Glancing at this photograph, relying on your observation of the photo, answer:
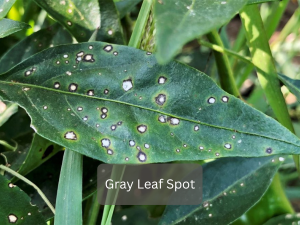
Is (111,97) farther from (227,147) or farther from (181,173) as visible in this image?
(181,173)

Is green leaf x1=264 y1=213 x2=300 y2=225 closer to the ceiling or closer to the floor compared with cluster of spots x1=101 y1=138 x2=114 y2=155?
closer to the floor

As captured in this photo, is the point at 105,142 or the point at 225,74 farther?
the point at 225,74

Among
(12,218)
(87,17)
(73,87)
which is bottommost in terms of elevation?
(12,218)

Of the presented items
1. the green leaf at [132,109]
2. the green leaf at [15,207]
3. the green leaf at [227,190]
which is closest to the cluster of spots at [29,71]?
the green leaf at [132,109]

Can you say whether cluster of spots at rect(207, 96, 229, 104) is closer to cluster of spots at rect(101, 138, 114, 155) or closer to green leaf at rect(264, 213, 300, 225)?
cluster of spots at rect(101, 138, 114, 155)

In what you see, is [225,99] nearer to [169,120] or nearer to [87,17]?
[169,120]

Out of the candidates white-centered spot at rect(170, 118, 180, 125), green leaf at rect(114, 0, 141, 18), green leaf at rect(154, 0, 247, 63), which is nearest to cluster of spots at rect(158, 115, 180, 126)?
white-centered spot at rect(170, 118, 180, 125)

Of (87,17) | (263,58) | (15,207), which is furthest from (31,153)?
(263,58)
